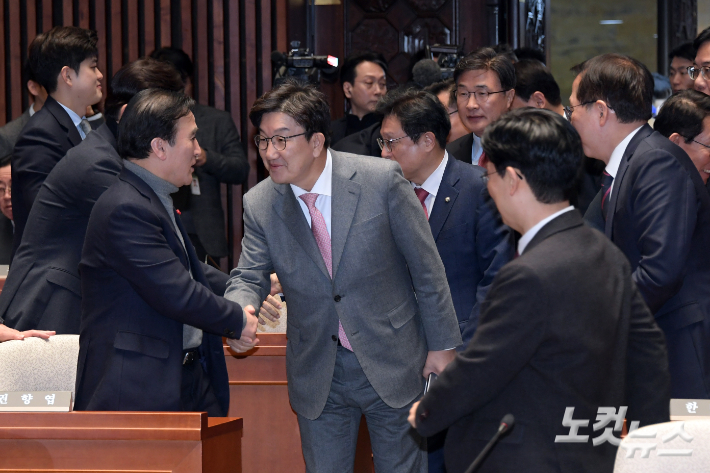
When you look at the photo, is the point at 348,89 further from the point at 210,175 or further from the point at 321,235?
the point at 321,235

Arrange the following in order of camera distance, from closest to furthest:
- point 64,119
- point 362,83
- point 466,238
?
point 466,238 → point 64,119 → point 362,83

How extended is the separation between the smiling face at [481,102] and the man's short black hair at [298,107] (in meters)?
1.18

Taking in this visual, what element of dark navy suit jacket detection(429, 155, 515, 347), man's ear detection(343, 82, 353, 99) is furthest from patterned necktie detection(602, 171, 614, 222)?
man's ear detection(343, 82, 353, 99)

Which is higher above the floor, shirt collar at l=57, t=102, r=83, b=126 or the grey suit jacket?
shirt collar at l=57, t=102, r=83, b=126

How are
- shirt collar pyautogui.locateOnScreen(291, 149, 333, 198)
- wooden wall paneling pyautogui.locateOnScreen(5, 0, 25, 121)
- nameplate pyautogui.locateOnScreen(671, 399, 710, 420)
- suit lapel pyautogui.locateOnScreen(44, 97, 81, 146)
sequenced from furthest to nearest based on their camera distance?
wooden wall paneling pyautogui.locateOnScreen(5, 0, 25, 121) → suit lapel pyautogui.locateOnScreen(44, 97, 81, 146) → shirt collar pyautogui.locateOnScreen(291, 149, 333, 198) → nameplate pyautogui.locateOnScreen(671, 399, 710, 420)

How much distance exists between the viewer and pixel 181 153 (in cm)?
246

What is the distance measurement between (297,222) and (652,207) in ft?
3.34

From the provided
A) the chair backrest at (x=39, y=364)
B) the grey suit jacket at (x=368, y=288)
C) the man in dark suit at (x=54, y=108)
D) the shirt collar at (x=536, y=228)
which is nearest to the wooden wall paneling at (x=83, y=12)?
the man in dark suit at (x=54, y=108)

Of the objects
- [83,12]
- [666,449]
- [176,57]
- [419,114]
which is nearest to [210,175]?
[176,57]

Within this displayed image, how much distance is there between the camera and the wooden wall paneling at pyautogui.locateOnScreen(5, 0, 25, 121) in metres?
5.39

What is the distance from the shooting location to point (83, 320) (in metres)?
2.34

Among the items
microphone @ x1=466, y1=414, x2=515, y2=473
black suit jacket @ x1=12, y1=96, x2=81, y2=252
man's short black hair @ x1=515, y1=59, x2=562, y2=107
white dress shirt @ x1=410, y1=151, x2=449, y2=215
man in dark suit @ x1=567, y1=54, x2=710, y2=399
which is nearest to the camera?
microphone @ x1=466, y1=414, x2=515, y2=473

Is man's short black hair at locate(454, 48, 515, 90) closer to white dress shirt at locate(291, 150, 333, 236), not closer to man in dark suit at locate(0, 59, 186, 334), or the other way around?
white dress shirt at locate(291, 150, 333, 236)

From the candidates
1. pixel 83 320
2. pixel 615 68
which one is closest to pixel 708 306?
pixel 615 68
